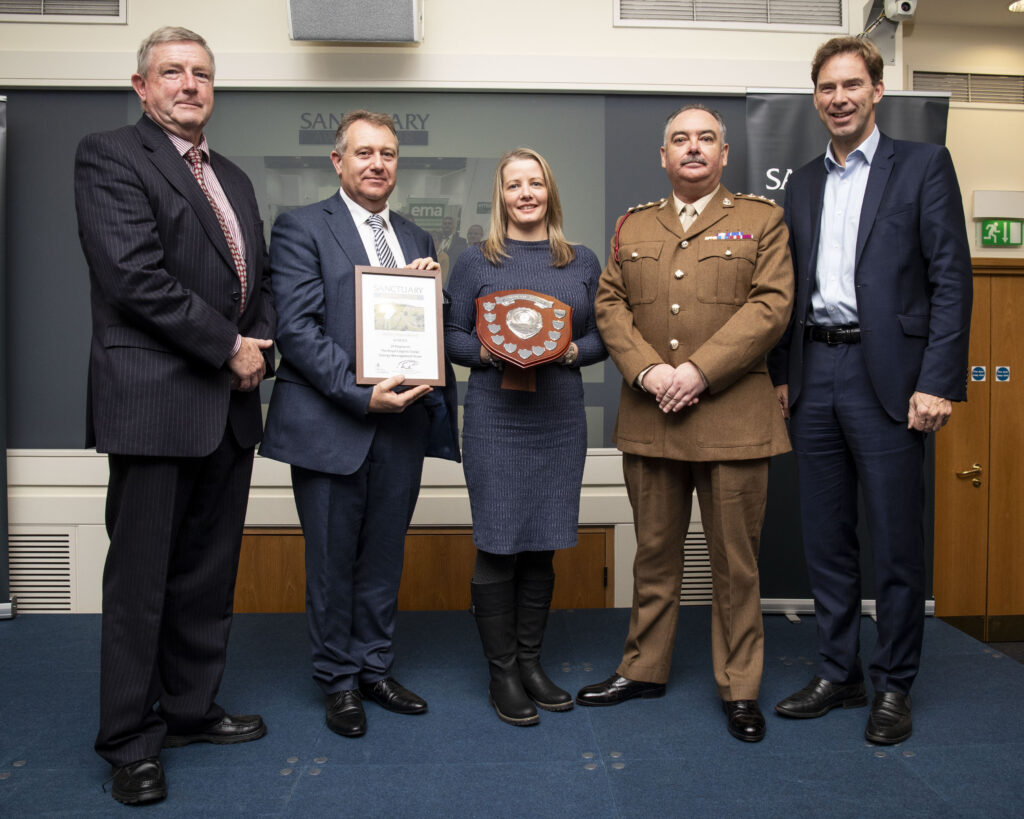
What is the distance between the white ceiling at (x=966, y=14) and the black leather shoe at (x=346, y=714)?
3871 millimetres

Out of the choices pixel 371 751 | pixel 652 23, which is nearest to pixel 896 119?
pixel 652 23

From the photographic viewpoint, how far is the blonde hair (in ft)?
7.82

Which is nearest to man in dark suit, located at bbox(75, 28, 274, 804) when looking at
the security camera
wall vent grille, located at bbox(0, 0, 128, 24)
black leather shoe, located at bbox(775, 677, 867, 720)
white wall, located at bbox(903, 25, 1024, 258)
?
black leather shoe, located at bbox(775, 677, 867, 720)

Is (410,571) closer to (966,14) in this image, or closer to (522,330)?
(522,330)

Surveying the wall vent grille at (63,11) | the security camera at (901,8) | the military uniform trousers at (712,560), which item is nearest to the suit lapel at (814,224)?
the military uniform trousers at (712,560)

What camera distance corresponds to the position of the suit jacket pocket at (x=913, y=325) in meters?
2.27

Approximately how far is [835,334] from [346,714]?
1.78 m

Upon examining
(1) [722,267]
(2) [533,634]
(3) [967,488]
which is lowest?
(2) [533,634]

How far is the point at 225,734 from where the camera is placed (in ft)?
7.48

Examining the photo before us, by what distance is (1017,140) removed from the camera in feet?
13.6

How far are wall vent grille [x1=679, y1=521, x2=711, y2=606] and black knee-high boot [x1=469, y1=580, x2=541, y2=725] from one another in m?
1.47

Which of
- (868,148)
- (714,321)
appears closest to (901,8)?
(868,148)

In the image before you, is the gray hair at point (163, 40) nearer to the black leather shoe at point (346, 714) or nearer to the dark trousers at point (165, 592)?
the dark trousers at point (165, 592)

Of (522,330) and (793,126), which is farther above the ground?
(793,126)
